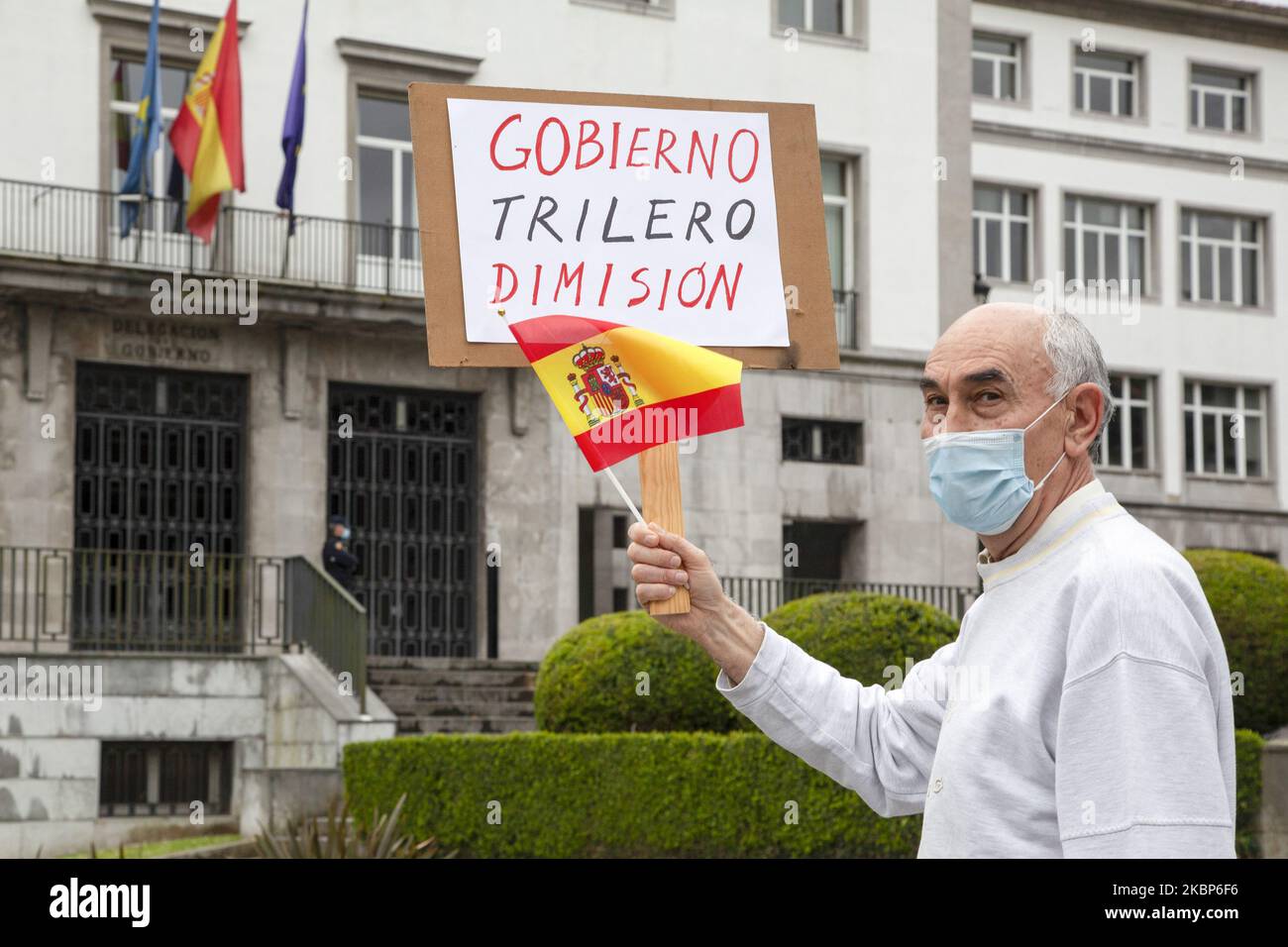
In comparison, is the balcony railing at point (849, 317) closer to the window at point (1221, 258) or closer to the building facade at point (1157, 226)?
the building facade at point (1157, 226)

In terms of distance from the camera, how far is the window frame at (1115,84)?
38.1 meters

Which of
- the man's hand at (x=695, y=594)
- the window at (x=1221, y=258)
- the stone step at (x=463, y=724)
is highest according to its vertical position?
the window at (x=1221, y=258)

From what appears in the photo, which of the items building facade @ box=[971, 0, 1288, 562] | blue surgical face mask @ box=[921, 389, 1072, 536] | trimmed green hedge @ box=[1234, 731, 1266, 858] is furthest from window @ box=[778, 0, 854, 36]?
blue surgical face mask @ box=[921, 389, 1072, 536]

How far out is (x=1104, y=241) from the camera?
123 ft

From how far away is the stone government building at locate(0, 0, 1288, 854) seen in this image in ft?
65.8

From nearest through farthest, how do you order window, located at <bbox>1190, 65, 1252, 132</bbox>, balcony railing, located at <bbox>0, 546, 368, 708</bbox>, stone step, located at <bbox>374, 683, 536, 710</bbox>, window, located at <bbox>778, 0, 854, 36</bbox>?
balcony railing, located at <bbox>0, 546, 368, 708</bbox>
stone step, located at <bbox>374, 683, 536, 710</bbox>
window, located at <bbox>778, 0, 854, 36</bbox>
window, located at <bbox>1190, 65, 1252, 132</bbox>

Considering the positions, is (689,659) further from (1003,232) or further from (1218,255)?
(1218,255)

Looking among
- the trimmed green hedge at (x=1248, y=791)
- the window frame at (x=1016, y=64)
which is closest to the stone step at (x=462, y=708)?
the trimmed green hedge at (x=1248, y=791)

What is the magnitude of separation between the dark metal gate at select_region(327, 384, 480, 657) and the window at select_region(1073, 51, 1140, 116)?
1786 cm

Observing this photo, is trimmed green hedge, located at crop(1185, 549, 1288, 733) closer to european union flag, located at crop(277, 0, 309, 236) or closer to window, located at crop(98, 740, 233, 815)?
window, located at crop(98, 740, 233, 815)

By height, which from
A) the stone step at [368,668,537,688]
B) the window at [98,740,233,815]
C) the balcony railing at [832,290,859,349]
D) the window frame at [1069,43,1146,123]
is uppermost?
the window frame at [1069,43,1146,123]

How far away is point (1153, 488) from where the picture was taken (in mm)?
38031

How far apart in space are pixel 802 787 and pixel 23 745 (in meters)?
8.41
